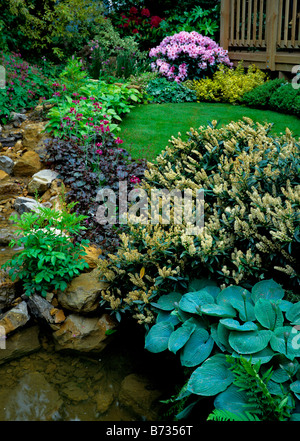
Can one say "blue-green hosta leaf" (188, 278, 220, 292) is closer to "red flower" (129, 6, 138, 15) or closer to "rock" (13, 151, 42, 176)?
"rock" (13, 151, 42, 176)

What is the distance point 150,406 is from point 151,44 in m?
10.1

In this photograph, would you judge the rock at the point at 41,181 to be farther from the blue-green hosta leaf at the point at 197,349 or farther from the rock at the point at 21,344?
the blue-green hosta leaf at the point at 197,349

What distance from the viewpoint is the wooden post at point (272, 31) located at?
26.7ft

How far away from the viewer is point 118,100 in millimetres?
6789

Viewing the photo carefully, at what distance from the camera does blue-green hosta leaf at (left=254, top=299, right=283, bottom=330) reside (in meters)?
2.46

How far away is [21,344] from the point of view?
3309mm

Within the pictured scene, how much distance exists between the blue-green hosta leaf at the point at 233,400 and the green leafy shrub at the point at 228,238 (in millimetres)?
804

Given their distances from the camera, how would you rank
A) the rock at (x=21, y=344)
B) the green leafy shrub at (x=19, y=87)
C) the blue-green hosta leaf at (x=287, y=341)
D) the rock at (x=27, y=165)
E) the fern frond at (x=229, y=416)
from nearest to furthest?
the fern frond at (x=229, y=416) < the blue-green hosta leaf at (x=287, y=341) < the rock at (x=21, y=344) < the rock at (x=27, y=165) < the green leafy shrub at (x=19, y=87)

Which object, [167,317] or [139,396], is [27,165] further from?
[139,396]

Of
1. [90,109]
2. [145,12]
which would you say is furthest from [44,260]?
[145,12]

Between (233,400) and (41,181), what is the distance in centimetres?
371

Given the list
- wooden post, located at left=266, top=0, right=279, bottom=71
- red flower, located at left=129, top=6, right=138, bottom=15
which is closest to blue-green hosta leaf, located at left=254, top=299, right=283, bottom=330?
wooden post, located at left=266, top=0, right=279, bottom=71

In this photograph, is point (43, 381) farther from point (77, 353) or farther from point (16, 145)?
point (16, 145)

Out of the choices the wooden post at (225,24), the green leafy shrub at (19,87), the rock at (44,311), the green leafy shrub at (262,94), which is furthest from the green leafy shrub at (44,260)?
the wooden post at (225,24)
